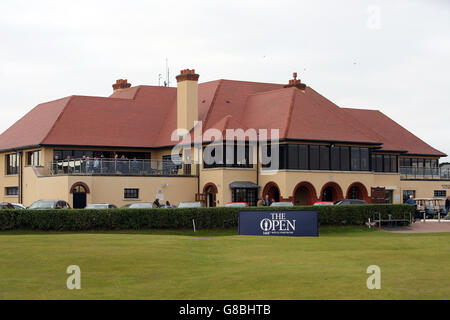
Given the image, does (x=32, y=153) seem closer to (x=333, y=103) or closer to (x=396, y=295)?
(x=333, y=103)

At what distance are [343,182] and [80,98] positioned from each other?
953 inches

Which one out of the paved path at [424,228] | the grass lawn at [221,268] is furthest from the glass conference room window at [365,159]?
the grass lawn at [221,268]

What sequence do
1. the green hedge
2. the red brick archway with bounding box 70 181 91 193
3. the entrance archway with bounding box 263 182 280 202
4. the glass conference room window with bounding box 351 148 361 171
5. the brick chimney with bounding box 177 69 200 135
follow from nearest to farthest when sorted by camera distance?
the green hedge
the red brick archway with bounding box 70 181 91 193
the entrance archway with bounding box 263 182 280 202
the glass conference room window with bounding box 351 148 361 171
the brick chimney with bounding box 177 69 200 135

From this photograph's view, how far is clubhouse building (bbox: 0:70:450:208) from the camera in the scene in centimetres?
5950

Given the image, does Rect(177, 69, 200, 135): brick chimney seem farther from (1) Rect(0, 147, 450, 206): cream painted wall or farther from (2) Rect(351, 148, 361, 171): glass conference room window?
(2) Rect(351, 148, 361, 171): glass conference room window

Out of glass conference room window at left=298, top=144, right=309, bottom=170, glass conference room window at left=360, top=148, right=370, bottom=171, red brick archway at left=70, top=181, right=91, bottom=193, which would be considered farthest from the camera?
glass conference room window at left=360, top=148, right=370, bottom=171

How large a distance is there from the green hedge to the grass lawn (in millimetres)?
9745

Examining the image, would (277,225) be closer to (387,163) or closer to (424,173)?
(387,163)

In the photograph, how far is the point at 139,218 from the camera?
44.9m

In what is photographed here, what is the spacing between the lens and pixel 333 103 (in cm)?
6912

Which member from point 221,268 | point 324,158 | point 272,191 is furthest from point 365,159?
point 221,268

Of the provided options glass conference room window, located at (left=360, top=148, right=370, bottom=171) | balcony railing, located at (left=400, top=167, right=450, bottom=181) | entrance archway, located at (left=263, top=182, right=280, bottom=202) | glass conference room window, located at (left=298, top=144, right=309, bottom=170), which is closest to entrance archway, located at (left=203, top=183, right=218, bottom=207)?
entrance archway, located at (left=263, top=182, right=280, bottom=202)

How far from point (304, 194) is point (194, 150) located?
934 centimetres
